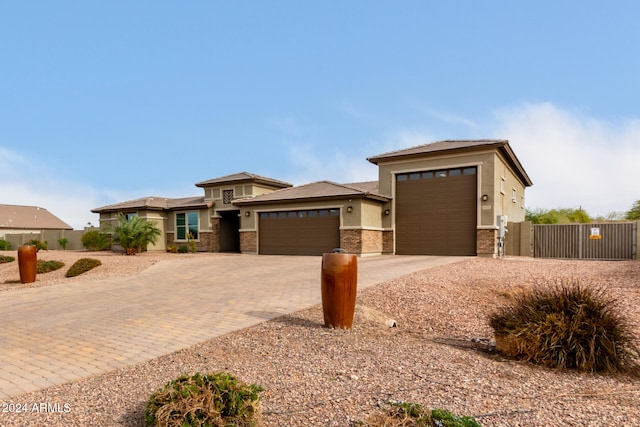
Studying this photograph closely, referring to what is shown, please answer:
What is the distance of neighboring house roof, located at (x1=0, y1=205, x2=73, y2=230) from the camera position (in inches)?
1786

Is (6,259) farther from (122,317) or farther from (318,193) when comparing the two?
(122,317)

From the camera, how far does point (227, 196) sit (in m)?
26.8

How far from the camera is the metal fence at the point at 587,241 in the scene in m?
17.9

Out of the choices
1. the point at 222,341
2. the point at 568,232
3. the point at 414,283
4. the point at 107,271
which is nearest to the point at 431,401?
the point at 222,341

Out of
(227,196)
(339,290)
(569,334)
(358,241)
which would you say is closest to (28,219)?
(227,196)

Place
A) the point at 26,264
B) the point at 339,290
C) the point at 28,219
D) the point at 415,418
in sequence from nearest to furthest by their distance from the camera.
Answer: the point at 415,418, the point at 339,290, the point at 26,264, the point at 28,219

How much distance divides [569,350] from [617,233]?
58.8ft

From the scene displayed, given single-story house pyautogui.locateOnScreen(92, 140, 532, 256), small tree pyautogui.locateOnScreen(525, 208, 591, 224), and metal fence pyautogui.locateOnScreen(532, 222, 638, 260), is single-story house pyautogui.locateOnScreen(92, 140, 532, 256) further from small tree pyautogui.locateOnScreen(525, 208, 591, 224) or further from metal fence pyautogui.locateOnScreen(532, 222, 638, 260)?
small tree pyautogui.locateOnScreen(525, 208, 591, 224)

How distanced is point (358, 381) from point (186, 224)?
2667cm

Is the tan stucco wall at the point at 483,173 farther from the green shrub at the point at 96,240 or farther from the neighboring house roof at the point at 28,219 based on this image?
the neighboring house roof at the point at 28,219

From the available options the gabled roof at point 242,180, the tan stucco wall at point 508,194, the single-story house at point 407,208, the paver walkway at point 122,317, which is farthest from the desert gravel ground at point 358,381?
the gabled roof at point 242,180

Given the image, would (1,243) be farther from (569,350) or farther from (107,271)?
(569,350)

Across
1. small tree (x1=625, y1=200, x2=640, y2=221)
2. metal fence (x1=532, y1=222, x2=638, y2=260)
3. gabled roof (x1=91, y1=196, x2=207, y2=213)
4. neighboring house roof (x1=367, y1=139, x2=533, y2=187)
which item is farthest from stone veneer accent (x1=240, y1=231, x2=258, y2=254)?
small tree (x1=625, y1=200, x2=640, y2=221)

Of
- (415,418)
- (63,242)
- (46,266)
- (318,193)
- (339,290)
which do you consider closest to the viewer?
(415,418)
